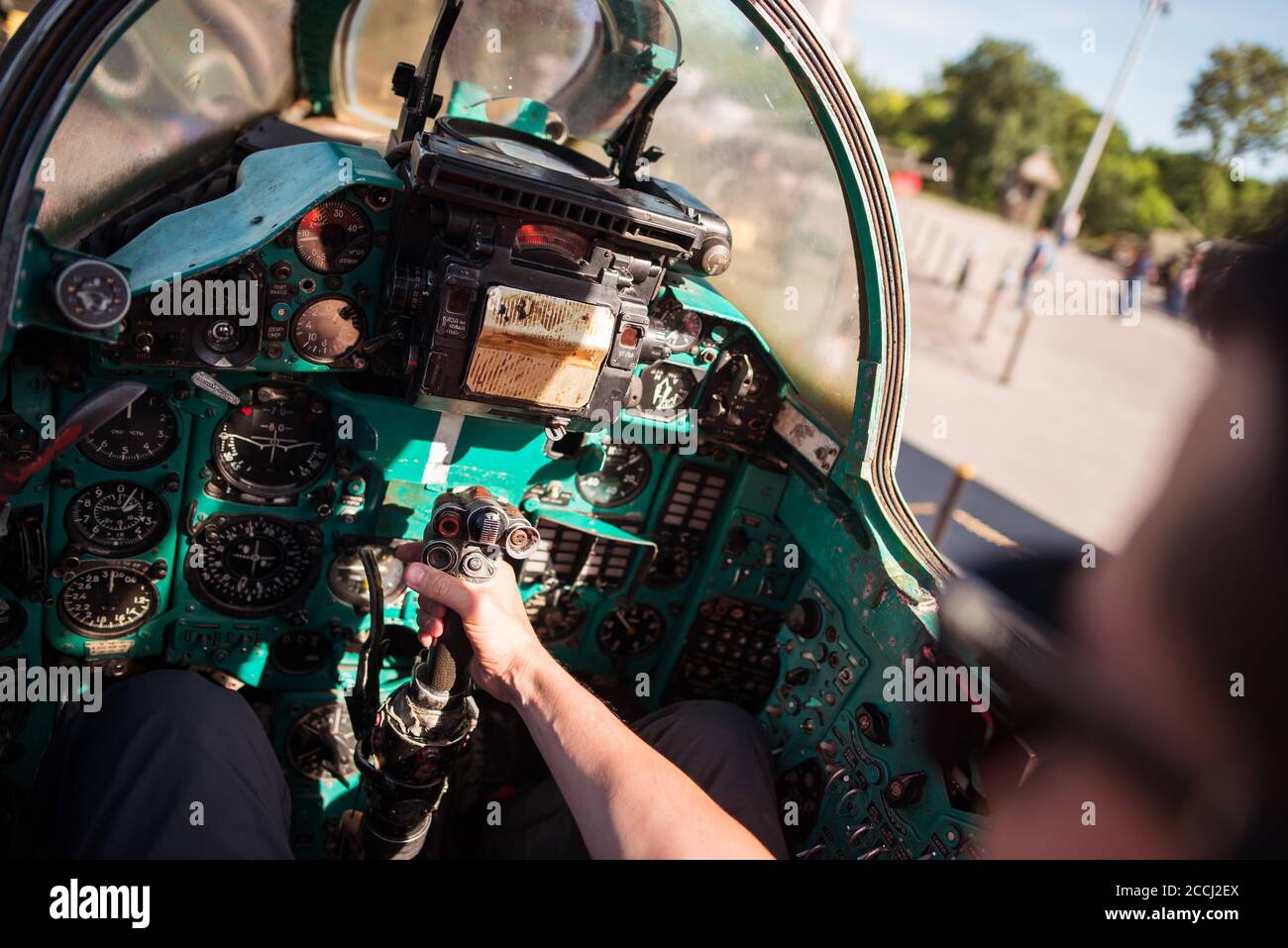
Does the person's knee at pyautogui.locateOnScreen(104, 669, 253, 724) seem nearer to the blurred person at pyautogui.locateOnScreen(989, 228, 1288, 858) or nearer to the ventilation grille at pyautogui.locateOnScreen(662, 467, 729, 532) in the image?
the ventilation grille at pyautogui.locateOnScreen(662, 467, 729, 532)

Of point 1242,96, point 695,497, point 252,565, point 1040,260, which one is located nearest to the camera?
point 252,565

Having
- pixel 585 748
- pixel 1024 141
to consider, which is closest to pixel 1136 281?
pixel 1024 141

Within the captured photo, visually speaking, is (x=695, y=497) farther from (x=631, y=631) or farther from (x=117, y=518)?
(x=117, y=518)

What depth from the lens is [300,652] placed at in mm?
2961

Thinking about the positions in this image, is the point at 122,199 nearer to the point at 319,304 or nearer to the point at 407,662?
the point at 319,304

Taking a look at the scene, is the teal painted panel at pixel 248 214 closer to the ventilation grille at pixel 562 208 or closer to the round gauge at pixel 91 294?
the ventilation grille at pixel 562 208

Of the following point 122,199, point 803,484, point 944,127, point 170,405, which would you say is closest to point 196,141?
point 122,199

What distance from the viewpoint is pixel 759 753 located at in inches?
105

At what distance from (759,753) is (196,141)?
10.0ft

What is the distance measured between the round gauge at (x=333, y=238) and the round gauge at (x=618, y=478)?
112 cm

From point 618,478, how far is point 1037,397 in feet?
32.0

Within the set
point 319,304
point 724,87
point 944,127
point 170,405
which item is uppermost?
point 944,127

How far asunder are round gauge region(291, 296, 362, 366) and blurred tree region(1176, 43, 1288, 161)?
26.3ft

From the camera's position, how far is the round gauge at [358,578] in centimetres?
291
